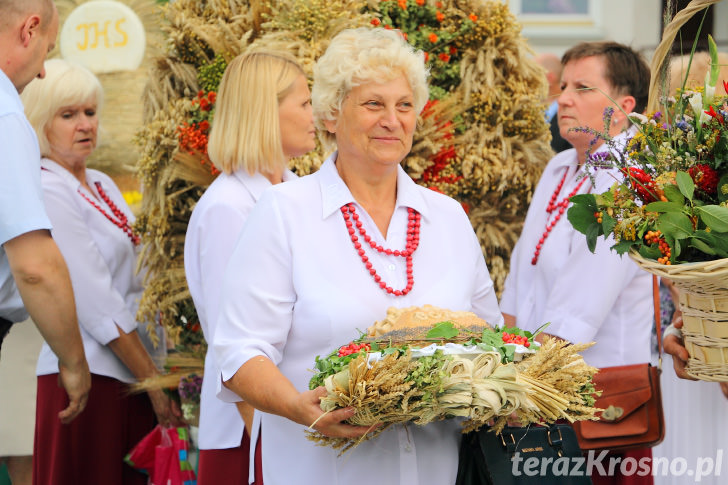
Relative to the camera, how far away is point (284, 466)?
2582 mm

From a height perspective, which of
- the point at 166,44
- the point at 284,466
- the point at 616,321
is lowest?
the point at 284,466

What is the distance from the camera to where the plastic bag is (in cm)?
411

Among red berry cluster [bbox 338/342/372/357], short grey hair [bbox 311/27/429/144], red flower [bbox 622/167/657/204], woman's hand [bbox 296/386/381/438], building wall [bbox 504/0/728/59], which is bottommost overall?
woman's hand [bbox 296/386/381/438]

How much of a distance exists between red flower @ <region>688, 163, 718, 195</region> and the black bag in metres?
0.73

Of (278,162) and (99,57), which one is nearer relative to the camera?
(278,162)

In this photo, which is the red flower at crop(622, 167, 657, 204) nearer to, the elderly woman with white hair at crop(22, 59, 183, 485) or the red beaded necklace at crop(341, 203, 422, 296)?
the red beaded necklace at crop(341, 203, 422, 296)

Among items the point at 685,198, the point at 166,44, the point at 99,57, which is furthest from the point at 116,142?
the point at 685,198

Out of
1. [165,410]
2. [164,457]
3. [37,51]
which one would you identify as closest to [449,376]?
[37,51]

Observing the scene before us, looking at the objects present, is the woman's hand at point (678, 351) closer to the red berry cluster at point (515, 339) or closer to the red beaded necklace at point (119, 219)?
the red berry cluster at point (515, 339)

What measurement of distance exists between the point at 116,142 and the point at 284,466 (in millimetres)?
3756

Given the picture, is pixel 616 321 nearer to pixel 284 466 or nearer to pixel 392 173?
pixel 392 173

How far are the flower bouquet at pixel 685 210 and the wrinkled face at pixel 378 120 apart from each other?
56cm

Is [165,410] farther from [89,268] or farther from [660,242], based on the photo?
[660,242]

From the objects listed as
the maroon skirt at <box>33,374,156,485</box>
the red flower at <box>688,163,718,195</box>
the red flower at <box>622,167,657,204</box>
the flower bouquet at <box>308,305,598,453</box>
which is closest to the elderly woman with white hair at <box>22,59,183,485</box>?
the maroon skirt at <box>33,374,156,485</box>
